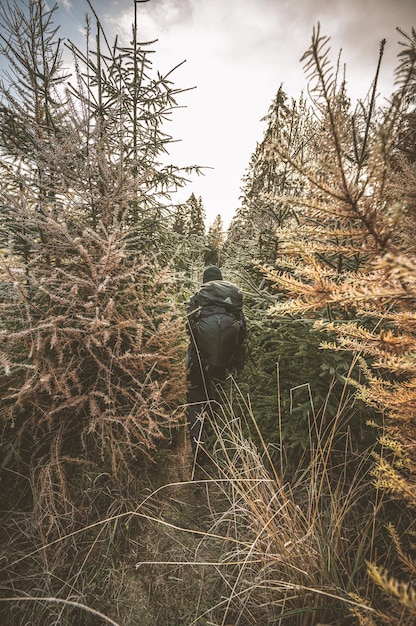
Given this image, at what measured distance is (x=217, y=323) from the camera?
128 inches

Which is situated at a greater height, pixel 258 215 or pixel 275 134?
pixel 275 134

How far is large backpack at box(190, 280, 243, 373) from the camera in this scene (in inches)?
128

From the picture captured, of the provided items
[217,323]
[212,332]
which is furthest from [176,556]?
[217,323]

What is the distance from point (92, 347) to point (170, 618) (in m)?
2.27

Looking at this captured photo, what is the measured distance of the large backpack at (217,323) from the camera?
3252mm

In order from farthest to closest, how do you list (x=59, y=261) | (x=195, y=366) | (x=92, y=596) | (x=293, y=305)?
1. (x=195, y=366)
2. (x=59, y=261)
3. (x=92, y=596)
4. (x=293, y=305)

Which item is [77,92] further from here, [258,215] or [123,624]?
[123,624]

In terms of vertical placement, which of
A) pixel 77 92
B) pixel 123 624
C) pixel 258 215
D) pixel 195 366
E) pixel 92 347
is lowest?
pixel 123 624

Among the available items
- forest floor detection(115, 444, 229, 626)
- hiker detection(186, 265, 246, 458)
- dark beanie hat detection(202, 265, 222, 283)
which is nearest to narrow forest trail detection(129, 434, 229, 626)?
forest floor detection(115, 444, 229, 626)

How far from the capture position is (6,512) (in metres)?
2.44

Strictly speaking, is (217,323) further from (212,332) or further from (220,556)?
(220,556)

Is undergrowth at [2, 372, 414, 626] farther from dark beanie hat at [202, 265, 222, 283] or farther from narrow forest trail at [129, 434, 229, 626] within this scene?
dark beanie hat at [202, 265, 222, 283]

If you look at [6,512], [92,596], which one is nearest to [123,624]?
[92,596]

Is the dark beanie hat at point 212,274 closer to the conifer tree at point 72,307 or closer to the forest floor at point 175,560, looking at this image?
the conifer tree at point 72,307
